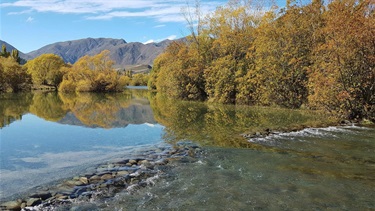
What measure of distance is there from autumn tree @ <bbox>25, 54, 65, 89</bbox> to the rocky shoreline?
286ft

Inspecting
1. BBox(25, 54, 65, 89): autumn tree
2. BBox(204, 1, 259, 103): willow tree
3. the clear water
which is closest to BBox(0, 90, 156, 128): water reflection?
the clear water

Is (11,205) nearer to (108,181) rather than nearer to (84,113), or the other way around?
(108,181)

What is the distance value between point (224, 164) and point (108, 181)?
454 centimetres

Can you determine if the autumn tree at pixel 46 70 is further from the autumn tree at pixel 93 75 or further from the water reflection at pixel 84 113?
the water reflection at pixel 84 113

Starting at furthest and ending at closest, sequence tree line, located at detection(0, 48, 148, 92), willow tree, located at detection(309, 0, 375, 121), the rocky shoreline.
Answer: tree line, located at detection(0, 48, 148, 92)
willow tree, located at detection(309, 0, 375, 121)
the rocky shoreline

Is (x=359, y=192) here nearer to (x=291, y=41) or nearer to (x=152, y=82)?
(x=291, y=41)

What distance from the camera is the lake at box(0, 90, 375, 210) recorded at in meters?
7.81

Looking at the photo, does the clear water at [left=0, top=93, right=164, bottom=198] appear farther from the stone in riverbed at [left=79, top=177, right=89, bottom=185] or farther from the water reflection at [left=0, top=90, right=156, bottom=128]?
the stone in riverbed at [left=79, top=177, right=89, bottom=185]

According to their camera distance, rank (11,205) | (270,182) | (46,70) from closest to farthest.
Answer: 1. (11,205)
2. (270,182)
3. (46,70)

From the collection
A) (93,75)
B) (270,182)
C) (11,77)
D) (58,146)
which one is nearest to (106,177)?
(270,182)

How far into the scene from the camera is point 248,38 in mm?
40500

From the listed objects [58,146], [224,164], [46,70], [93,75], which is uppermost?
[46,70]

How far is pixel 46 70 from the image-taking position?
301ft

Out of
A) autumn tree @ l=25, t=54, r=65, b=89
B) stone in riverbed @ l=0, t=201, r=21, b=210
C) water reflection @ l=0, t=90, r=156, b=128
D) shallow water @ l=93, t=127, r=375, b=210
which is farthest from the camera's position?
autumn tree @ l=25, t=54, r=65, b=89
